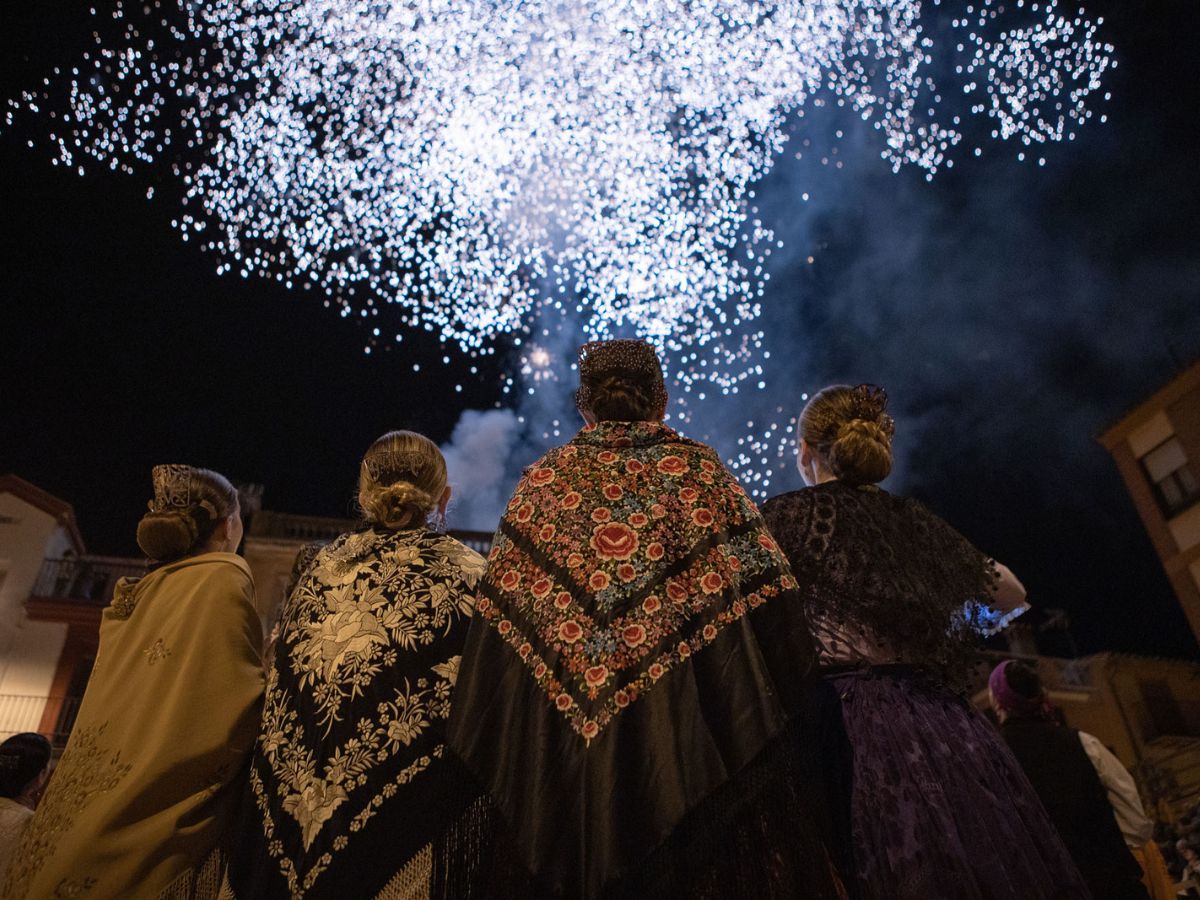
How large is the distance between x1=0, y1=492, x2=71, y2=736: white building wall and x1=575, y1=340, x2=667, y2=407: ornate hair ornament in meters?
15.7

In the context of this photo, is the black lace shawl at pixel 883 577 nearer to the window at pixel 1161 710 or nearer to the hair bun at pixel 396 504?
the hair bun at pixel 396 504

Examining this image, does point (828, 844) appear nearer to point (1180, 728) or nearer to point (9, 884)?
point (9, 884)

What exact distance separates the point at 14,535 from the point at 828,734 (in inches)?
743

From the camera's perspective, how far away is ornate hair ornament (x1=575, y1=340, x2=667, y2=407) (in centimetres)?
289

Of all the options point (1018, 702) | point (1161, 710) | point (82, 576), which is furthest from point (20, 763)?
point (1161, 710)

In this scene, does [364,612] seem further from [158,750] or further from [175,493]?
[175,493]

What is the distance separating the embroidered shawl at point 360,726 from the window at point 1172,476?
19051mm

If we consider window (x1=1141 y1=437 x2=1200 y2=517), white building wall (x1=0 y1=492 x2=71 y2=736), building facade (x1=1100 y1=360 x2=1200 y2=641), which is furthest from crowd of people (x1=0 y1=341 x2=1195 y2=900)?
window (x1=1141 y1=437 x2=1200 y2=517)

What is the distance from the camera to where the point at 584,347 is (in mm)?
3018

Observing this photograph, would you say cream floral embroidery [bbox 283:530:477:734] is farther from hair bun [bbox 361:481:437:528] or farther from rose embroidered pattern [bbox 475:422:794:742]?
rose embroidered pattern [bbox 475:422:794:742]

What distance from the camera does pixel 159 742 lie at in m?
2.44

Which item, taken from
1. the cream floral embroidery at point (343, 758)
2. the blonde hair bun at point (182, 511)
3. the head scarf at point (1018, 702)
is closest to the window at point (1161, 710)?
the head scarf at point (1018, 702)

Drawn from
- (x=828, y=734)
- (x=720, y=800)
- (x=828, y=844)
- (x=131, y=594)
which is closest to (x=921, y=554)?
(x=828, y=734)

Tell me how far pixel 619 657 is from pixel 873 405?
4.81ft
